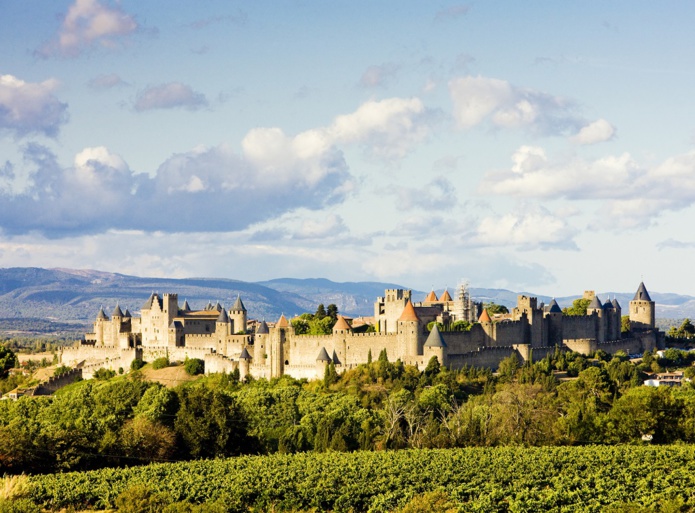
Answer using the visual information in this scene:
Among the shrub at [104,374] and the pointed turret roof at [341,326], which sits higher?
the pointed turret roof at [341,326]

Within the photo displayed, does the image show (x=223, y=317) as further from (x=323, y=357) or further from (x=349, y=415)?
(x=349, y=415)

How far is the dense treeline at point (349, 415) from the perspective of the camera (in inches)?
2163

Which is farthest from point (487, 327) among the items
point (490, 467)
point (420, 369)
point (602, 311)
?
point (490, 467)

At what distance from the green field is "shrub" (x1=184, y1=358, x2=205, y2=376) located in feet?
105

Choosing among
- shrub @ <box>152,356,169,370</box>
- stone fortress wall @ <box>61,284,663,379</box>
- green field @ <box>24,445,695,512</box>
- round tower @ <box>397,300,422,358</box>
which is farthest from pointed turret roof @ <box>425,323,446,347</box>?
shrub @ <box>152,356,169,370</box>

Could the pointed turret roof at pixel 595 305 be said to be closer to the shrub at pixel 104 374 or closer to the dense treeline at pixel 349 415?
the dense treeline at pixel 349 415

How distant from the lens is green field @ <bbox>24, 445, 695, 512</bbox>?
4434 centimetres

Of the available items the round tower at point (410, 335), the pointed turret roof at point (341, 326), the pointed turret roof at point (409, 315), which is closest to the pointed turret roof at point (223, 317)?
the pointed turret roof at point (341, 326)

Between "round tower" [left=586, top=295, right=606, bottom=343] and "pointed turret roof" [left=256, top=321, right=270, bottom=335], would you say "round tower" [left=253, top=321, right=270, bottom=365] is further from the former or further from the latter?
"round tower" [left=586, top=295, right=606, bottom=343]

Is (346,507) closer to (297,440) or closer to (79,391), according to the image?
(297,440)

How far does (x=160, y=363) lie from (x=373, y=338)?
20109 millimetres

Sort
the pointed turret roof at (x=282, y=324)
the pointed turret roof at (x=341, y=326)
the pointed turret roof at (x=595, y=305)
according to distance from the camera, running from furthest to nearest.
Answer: the pointed turret roof at (x=595, y=305) → the pointed turret roof at (x=282, y=324) → the pointed turret roof at (x=341, y=326)

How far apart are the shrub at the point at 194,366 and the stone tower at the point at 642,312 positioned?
127 ft

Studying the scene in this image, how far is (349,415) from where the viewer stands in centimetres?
6525
